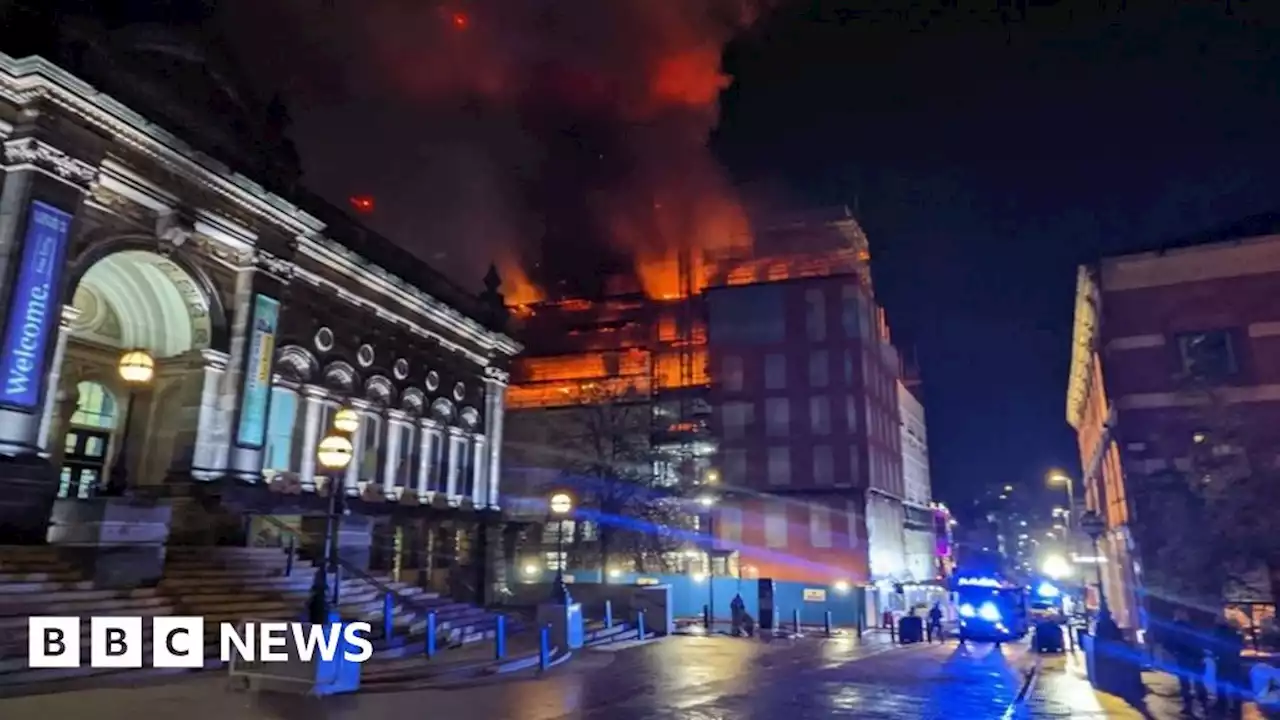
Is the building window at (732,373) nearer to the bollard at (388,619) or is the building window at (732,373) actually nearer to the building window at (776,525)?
the building window at (776,525)

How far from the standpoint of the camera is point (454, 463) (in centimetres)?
3216

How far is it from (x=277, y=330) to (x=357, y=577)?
7.86 meters

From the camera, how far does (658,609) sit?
27.5 metres

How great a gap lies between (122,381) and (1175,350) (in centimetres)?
3566

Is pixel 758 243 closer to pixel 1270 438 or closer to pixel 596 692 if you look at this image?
pixel 1270 438

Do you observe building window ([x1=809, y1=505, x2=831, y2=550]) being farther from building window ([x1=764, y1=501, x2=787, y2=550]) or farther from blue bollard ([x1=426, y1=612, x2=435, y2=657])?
blue bollard ([x1=426, y1=612, x2=435, y2=657])

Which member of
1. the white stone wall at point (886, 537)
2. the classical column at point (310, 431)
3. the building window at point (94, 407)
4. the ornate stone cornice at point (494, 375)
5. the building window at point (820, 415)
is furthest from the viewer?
the building window at point (820, 415)

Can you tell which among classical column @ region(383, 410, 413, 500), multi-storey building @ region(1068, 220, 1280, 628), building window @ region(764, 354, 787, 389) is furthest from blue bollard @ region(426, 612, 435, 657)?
building window @ region(764, 354, 787, 389)

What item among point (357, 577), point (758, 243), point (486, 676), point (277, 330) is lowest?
point (486, 676)

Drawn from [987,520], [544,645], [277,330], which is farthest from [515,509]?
[987,520]

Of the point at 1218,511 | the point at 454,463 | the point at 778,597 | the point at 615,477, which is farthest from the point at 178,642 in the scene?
the point at 778,597

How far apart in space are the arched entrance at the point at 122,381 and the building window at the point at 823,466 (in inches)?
1623

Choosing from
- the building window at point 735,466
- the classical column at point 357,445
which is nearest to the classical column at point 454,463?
the classical column at point 357,445

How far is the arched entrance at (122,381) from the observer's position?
20344 mm
